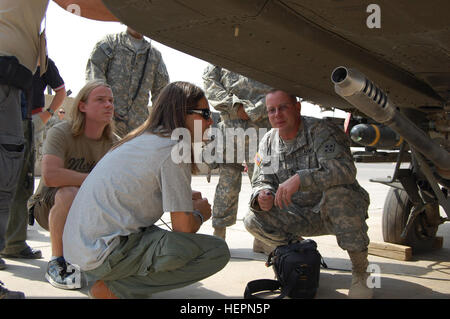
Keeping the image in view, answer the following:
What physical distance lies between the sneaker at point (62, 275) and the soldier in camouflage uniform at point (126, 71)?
4.71 feet

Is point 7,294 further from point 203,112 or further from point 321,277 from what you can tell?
point 321,277

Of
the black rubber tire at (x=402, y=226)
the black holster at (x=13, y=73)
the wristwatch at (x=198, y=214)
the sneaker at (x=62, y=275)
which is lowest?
the sneaker at (x=62, y=275)

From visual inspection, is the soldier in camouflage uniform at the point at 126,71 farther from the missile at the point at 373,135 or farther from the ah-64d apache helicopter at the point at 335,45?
the missile at the point at 373,135

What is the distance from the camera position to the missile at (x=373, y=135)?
13.2 ft

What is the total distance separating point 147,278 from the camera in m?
1.92

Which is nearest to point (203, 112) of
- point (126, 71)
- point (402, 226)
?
point (126, 71)

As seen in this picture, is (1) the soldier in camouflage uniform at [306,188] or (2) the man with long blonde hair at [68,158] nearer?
(1) the soldier in camouflage uniform at [306,188]

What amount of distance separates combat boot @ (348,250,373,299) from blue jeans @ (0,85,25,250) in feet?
5.59

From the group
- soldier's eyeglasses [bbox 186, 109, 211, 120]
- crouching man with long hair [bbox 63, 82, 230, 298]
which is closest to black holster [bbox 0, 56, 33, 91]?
crouching man with long hair [bbox 63, 82, 230, 298]

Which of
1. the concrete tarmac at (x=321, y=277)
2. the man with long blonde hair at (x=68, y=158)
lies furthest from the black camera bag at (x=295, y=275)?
the man with long blonde hair at (x=68, y=158)

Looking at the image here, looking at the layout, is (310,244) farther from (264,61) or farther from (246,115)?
(246,115)

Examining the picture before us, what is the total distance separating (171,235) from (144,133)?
47cm

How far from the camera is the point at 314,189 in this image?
2.36 m

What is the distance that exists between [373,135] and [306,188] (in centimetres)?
195
